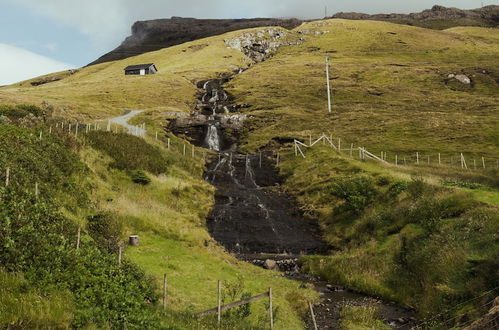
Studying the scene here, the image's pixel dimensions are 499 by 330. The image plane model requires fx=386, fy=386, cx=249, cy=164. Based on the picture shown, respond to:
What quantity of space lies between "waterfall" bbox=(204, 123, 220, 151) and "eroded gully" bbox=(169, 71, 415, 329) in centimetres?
627

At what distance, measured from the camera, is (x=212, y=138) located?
6956 cm

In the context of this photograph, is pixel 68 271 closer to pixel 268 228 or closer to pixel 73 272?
pixel 73 272

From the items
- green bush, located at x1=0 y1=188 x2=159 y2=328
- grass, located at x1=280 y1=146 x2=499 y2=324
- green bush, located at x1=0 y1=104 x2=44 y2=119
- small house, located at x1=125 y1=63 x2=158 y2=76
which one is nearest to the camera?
green bush, located at x1=0 y1=188 x2=159 y2=328

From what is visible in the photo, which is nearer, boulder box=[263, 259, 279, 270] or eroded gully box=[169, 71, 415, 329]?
eroded gully box=[169, 71, 415, 329]

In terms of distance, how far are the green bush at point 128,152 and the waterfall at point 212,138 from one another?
24879 mm

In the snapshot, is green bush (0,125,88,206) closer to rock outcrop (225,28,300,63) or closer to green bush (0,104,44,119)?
green bush (0,104,44,119)

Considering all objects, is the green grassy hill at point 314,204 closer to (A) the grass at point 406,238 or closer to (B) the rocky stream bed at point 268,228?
(A) the grass at point 406,238

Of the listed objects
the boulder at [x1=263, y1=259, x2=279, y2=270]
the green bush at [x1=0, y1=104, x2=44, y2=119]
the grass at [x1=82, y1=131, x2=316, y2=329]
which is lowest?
the boulder at [x1=263, y1=259, x2=279, y2=270]

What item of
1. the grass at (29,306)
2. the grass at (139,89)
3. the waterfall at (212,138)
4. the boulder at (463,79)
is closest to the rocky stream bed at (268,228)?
the waterfall at (212,138)

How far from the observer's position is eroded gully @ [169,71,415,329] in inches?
773

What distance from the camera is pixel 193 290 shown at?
725 inches

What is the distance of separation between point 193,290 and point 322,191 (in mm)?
21480

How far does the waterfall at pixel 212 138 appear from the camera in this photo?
66213mm

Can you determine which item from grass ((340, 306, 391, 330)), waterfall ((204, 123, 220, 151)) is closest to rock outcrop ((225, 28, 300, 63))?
waterfall ((204, 123, 220, 151))
